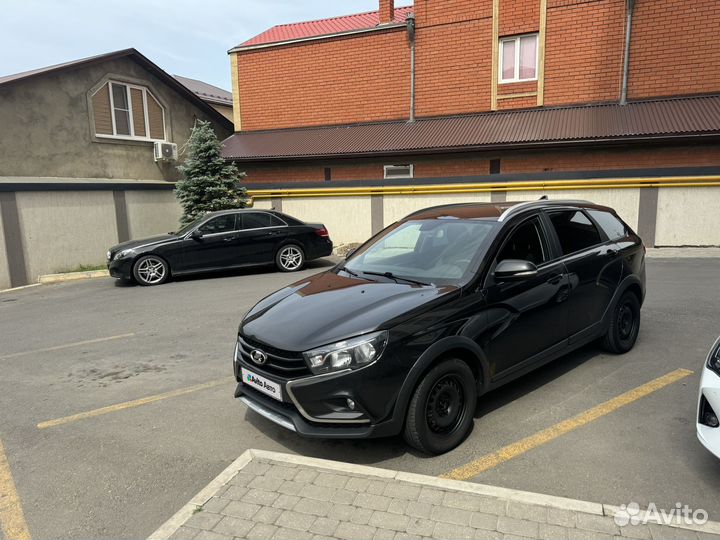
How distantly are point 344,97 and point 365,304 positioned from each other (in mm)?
15916

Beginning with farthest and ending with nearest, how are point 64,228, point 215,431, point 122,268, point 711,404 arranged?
point 64,228, point 122,268, point 215,431, point 711,404

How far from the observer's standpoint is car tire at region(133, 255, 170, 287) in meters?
10.5

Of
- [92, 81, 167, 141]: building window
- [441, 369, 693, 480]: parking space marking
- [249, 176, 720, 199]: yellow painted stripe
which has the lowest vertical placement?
[441, 369, 693, 480]: parking space marking

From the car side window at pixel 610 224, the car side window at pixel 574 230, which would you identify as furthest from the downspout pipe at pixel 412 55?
the car side window at pixel 574 230

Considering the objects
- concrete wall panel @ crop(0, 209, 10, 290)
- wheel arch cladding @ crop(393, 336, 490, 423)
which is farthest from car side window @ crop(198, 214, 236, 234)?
wheel arch cladding @ crop(393, 336, 490, 423)

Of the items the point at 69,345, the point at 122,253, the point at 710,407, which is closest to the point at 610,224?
the point at 710,407

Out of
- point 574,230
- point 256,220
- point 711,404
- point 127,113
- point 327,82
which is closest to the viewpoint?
point 711,404

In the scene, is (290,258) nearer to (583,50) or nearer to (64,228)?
(64,228)

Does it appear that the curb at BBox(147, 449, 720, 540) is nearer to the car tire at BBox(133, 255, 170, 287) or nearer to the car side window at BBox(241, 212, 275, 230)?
the car tire at BBox(133, 255, 170, 287)

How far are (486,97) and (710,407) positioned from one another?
596 inches

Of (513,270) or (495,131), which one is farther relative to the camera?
(495,131)

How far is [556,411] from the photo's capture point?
13.6 feet

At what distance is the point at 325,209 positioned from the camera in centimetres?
1535

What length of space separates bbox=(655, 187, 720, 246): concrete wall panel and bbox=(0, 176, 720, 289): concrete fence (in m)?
0.02
